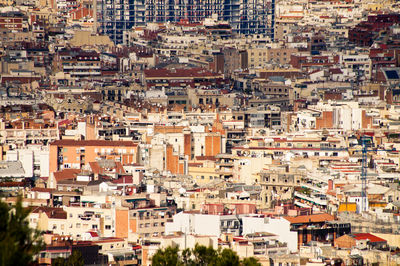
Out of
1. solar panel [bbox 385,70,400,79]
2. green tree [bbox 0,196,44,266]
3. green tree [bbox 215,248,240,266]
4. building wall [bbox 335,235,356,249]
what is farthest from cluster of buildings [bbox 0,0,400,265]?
green tree [bbox 215,248,240,266]

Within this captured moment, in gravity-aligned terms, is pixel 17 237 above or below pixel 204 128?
above

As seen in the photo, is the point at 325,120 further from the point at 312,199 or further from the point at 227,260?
the point at 227,260

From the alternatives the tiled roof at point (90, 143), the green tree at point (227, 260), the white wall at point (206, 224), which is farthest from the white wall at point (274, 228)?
the tiled roof at point (90, 143)

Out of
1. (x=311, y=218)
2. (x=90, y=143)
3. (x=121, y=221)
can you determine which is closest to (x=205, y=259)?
(x=311, y=218)

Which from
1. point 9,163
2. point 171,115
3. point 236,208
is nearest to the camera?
point 236,208

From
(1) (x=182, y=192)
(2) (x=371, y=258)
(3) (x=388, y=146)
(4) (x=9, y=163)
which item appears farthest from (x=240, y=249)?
(3) (x=388, y=146)

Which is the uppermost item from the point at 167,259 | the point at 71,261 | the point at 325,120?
the point at 167,259

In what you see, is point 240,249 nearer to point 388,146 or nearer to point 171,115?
point 388,146
